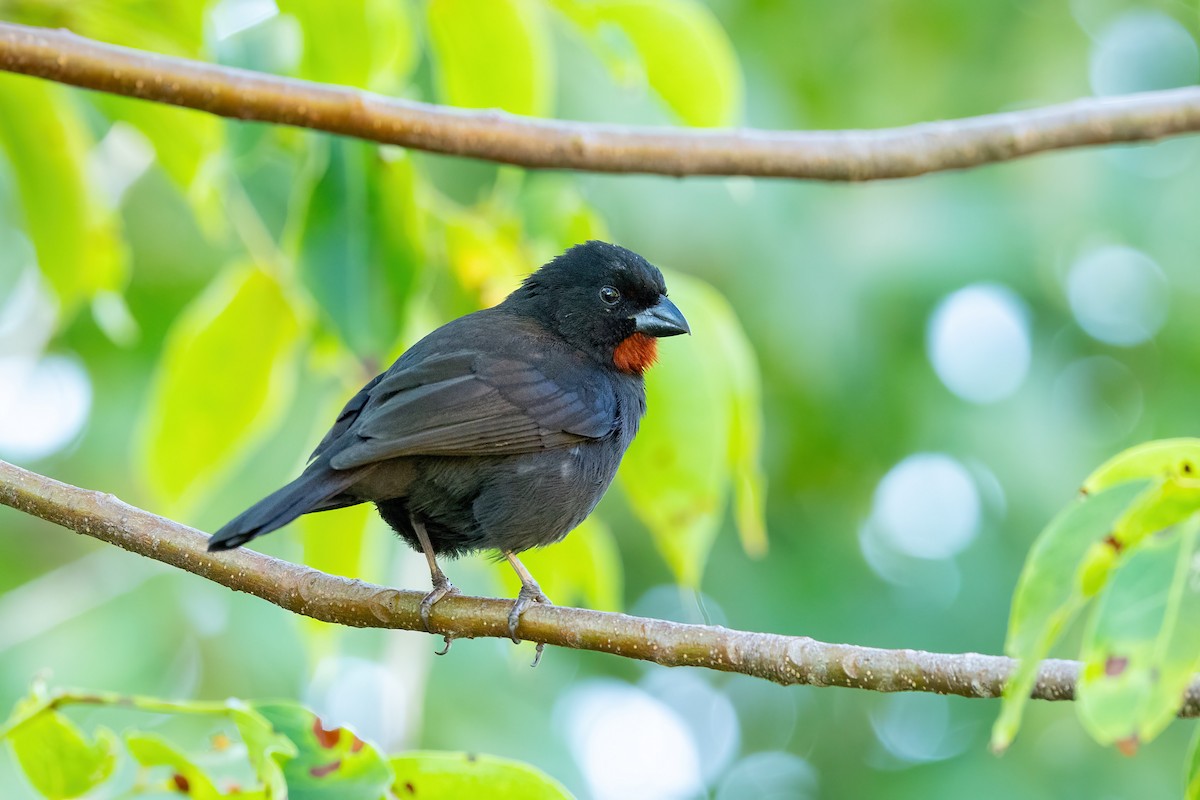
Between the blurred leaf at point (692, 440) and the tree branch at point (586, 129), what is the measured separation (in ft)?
1.15

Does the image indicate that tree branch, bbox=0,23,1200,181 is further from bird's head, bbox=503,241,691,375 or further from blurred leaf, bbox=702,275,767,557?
bird's head, bbox=503,241,691,375

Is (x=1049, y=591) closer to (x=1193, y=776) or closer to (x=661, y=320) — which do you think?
(x=1193, y=776)

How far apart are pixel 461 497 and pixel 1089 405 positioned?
5248 millimetres

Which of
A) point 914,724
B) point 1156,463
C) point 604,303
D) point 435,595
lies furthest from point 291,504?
point 914,724

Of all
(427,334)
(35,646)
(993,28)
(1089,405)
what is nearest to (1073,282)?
(1089,405)

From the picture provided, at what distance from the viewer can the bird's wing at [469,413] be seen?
2879 mm

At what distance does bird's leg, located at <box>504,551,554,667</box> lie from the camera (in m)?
2.39

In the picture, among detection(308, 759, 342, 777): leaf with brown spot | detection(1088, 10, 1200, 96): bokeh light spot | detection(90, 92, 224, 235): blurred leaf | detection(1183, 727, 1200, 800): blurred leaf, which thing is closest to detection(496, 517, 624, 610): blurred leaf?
detection(308, 759, 342, 777): leaf with brown spot

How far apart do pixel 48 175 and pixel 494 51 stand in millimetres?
1263

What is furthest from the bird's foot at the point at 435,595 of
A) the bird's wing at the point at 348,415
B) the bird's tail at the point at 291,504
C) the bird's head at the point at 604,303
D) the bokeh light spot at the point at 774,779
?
the bokeh light spot at the point at 774,779

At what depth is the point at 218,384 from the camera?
2.91 m

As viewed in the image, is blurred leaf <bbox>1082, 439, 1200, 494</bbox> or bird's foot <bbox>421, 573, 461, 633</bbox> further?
bird's foot <bbox>421, 573, 461, 633</bbox>

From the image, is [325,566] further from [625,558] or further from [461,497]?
[625,558]

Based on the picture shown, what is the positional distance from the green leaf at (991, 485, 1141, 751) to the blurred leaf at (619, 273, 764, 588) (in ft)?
4.12
